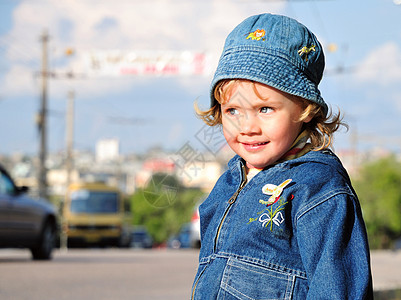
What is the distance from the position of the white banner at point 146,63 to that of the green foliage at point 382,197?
25026 millimetres

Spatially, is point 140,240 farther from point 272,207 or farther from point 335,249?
point 335,249

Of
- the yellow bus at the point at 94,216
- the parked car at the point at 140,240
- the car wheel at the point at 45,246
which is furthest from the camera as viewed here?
the parked car at the point at 140,240

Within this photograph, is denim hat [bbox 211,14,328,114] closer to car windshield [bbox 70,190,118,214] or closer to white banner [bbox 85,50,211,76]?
car windshield [bbox 70,190,118,214]

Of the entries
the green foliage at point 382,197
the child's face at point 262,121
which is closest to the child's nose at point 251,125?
the child's face at point 262,121

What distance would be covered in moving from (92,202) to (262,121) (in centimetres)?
2570

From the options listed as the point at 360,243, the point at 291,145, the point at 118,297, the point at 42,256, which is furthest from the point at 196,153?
the point at 42,256

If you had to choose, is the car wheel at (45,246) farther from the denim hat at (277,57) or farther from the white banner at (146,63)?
the white banner at (146,63)

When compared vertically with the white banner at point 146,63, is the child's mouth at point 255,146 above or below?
below

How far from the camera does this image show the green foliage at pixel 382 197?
5591 centimetres

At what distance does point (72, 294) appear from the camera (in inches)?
306

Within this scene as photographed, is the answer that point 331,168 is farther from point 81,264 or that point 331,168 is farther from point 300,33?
point 81,264

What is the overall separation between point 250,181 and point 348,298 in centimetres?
49

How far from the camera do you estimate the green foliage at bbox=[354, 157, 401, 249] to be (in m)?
55.9

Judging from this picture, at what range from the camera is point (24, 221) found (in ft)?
41.0
